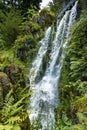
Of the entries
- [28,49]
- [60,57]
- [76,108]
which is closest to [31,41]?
[28,49]

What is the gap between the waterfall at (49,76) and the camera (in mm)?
10375

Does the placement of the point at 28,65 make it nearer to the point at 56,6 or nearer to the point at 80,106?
the point at 80,106

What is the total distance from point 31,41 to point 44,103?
211 inches

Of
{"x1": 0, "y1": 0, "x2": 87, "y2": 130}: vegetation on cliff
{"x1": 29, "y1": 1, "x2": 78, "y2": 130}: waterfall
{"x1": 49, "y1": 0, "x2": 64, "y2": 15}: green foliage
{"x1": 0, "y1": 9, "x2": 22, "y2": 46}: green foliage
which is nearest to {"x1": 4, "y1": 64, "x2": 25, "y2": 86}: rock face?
{"x1": 0, "y1": 0, "x2": 87, "y2": 130}: vegetation on cliff

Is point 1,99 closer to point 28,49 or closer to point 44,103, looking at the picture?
point 44,103

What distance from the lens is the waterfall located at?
408 inches

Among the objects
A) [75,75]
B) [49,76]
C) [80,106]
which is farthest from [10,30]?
[80,106]

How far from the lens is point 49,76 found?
1233 centimetres

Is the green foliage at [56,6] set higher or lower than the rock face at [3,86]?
higher

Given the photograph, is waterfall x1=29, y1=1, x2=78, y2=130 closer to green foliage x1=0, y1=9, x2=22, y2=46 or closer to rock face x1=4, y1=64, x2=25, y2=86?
rock face x1=4, y1=64, x2=25, y2=86

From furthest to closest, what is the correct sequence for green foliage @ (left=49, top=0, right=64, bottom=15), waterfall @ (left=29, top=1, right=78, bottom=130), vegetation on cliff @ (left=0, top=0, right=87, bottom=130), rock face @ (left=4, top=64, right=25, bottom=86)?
green foliage @ (left=49, top=0, right=64, bottom=15) → waterfall @ (left=29, top=1, right=78, bottom=130) → rock face @ (left=4, top=64, right=25, bottom=86) → vegetation on cliff @ (left=0, top=0, right=87, bottom=130)

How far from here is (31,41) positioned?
602 inches

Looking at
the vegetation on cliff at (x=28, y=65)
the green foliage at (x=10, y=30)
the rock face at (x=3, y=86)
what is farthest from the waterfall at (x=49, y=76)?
the rock face at (x=3, y=86)

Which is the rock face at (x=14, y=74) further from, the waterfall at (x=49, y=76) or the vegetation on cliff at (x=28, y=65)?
the waterfall at (x=49, y=76)
